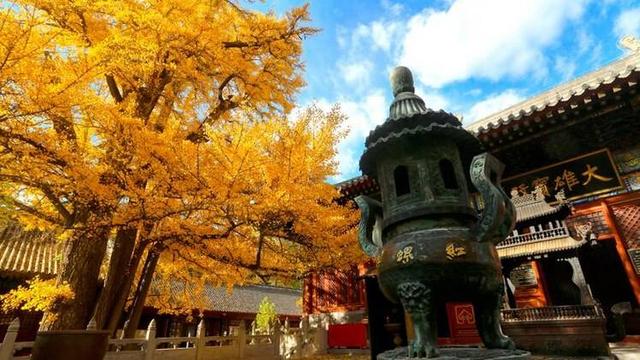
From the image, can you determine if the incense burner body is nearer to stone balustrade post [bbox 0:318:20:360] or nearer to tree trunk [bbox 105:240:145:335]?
tree trunk [bbox 105:240:145:335]

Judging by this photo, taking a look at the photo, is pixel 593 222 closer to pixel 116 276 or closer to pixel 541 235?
pixel 541 235

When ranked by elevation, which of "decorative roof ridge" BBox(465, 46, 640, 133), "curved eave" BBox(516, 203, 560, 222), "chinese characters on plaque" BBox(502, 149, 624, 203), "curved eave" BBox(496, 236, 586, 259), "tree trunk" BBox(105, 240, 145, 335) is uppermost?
"decorative roof ridge" BBox(465, 46, 640, 133)

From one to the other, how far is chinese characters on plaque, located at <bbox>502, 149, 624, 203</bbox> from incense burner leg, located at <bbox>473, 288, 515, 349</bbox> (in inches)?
284

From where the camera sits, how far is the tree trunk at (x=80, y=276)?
5.66m

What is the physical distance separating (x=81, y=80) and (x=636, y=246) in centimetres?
1150

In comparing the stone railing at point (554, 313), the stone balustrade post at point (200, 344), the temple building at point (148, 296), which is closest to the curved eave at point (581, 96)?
the stone railing at point (554, 313)

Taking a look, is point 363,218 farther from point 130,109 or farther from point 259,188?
point 130,109

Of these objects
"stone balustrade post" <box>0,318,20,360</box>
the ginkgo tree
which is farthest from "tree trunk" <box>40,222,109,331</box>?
"stone balustrade post" <box>0,318,20,360</box>

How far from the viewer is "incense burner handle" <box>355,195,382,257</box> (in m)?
4.24

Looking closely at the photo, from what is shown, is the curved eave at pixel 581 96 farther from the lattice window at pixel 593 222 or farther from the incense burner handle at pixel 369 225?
the incense burner handle at pixel 369 225

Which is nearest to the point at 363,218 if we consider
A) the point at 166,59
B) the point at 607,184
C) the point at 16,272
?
the point at 166,59

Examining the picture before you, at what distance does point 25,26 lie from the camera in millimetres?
3771

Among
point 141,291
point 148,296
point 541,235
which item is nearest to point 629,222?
point 541,235

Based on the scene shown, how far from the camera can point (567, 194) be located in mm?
8875
